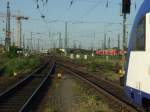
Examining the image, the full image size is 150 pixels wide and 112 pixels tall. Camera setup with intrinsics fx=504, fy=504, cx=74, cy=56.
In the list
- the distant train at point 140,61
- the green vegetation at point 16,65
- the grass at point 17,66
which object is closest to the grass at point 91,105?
the distant train at point 140,61

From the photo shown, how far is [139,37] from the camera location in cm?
1272

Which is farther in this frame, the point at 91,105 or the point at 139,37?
the point at 91,105

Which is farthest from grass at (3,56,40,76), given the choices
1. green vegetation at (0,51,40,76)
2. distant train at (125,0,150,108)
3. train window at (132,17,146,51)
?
train window at (132,17,146,51)

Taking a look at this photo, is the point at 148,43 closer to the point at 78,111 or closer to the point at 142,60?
the point at 142,60

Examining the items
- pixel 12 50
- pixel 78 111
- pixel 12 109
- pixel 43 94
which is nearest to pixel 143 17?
pixel 78 111

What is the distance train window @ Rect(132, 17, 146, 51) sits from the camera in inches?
482

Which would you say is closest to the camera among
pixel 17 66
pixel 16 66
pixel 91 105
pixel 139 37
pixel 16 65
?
pixel 139 37

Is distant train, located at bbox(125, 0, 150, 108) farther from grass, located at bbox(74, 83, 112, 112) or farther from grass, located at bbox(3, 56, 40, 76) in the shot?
grass, located at bbox(3, 56, 40, 76)

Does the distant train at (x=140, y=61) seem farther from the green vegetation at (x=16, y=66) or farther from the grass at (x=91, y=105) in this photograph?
the green vegetation at (x=16, y=66)

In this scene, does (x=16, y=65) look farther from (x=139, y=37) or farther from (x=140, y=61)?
(x=140, y=61)

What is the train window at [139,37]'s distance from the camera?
12235 millimetres

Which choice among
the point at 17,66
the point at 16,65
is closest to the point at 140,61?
the point at 17,66

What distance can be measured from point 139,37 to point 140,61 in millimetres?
762

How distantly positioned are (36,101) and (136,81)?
350 inches
